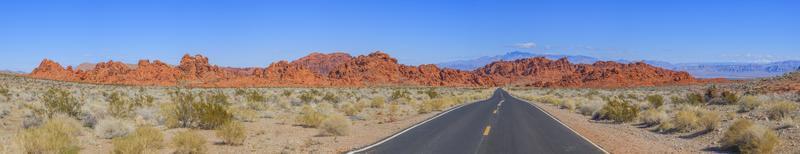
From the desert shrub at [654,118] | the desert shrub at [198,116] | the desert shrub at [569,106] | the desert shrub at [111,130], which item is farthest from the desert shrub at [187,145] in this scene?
the desert shrub at [569,106]

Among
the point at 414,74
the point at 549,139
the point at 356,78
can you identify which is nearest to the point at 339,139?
the point at 549,139

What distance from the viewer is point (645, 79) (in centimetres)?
13300

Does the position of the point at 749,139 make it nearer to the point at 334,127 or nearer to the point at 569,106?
the point at 334,127

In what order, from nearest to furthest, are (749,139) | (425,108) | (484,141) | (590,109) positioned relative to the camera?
1. (749,139)
2. (484,141)
3. (590,109)
4. (425,108)

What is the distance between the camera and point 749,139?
11.6m

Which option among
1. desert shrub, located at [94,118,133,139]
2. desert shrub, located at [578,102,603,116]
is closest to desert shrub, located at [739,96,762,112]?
desert shrub, located at [578,102,603,116]

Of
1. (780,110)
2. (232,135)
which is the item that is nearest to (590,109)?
(780,110)

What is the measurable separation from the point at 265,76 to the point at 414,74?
149ft

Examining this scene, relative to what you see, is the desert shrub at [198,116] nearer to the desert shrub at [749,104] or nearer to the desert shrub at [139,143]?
the desert shrub at [139,143]

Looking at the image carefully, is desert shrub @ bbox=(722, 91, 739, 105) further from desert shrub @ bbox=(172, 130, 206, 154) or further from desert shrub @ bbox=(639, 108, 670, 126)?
desert shrub @ bbox=(172, 130, 206, 154)

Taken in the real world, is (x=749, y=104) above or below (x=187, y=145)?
above

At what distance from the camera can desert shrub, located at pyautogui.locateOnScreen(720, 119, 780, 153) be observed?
36.0 ft

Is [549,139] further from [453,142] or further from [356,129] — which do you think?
[356,129]

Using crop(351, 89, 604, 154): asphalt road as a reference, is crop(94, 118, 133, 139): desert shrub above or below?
above
